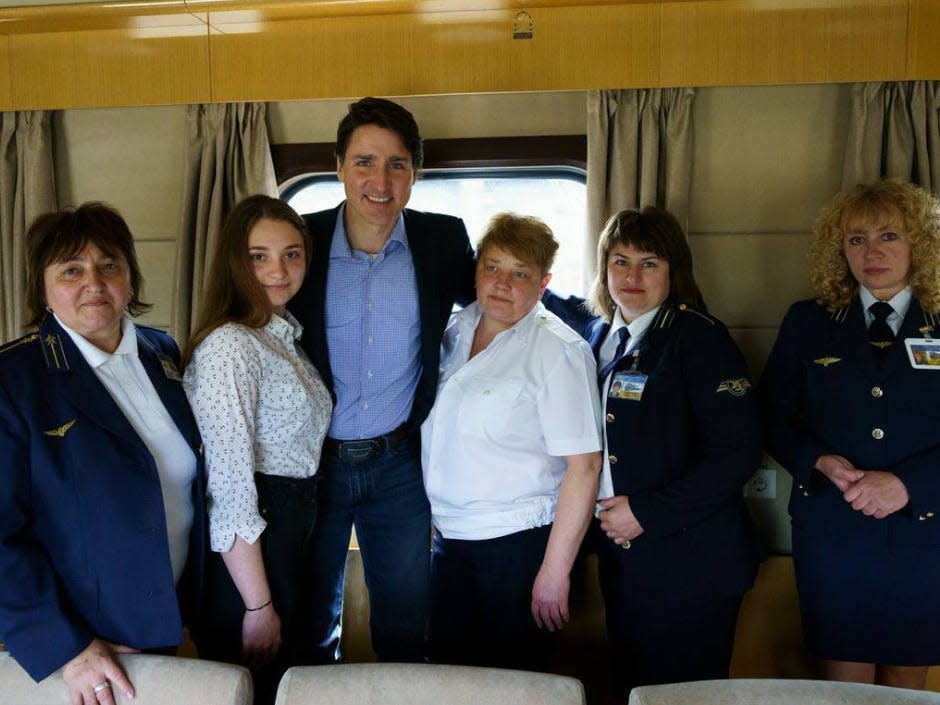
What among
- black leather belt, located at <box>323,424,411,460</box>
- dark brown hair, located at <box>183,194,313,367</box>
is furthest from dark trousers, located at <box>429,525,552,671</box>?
dark brown hair, located at <box>183,194,313,367</box>

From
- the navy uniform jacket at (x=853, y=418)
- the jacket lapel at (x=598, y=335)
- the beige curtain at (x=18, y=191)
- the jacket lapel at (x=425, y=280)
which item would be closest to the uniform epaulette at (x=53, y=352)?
the jacket lapel at (x=425, y=280)

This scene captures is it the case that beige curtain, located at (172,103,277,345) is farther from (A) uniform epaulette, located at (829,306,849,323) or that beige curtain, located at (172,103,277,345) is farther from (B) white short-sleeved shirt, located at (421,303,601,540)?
(A) uniform epaulette, located at (829,306,849,323)

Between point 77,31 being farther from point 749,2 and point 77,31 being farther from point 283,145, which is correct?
point 749,2

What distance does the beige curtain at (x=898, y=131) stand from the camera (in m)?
2.95

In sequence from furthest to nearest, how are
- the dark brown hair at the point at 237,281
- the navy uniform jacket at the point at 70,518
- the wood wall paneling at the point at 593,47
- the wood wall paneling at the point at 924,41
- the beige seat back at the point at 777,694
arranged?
the wood wall paneling at the point at 593,47, the wood wall paneling at the point at 924,41, the dark brown hair at the point at 237,281, the navy uniform jacket at the point at 70,518, the beige seat back at the point at 777,694

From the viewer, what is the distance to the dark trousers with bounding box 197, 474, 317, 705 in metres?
2.06

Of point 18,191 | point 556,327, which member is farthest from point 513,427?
point 18,191

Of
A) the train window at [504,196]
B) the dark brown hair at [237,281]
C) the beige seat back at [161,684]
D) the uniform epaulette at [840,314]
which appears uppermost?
the train window at [504,196]

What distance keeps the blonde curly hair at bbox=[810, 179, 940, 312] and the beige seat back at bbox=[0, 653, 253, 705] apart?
6.99 ft

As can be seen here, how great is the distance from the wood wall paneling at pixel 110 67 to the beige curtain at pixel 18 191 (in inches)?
4.7

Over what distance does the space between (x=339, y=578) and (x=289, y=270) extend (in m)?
1.06

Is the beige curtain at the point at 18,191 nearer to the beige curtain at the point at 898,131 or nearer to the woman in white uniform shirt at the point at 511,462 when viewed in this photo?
the woman in white uniform shirt at the point at 511,462

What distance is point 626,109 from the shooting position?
3.07m

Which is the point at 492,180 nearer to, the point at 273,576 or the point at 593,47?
the point at 593,47
